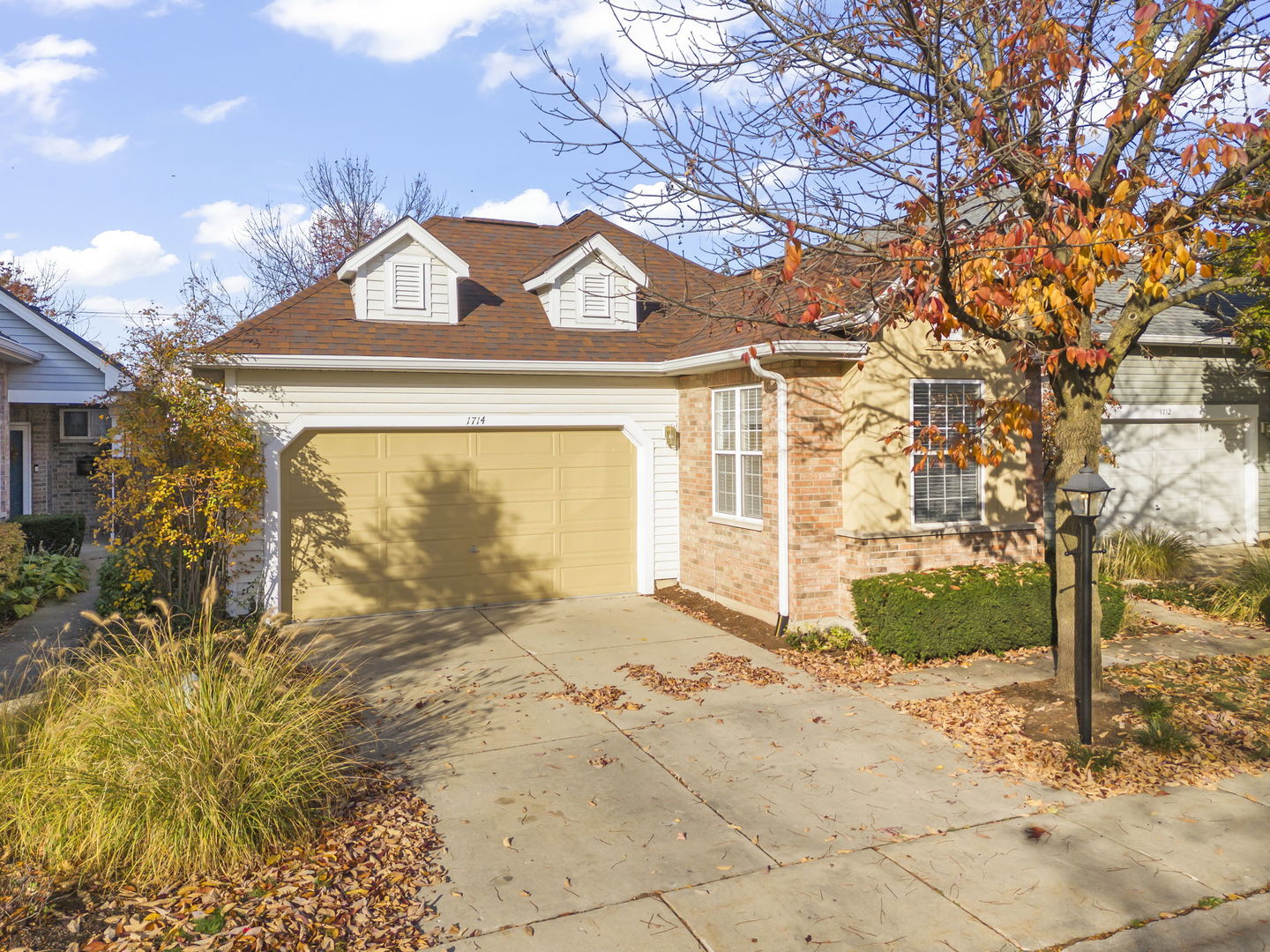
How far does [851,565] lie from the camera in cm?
970

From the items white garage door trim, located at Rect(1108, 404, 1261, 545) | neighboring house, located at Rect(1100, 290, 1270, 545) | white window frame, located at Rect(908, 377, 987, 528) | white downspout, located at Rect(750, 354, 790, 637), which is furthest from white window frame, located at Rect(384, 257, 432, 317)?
white garage door trim, located at Rect(1108, 404, 1261, 545)

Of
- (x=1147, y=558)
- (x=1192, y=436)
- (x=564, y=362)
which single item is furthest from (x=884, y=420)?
(x=1192, y=436)

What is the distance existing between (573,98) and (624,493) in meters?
6.91

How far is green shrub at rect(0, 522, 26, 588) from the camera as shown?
34.3ft

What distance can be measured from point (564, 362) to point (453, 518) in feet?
8.15

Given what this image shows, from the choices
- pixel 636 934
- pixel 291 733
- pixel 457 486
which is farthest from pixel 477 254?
pixel 636 934

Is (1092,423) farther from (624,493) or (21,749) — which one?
(21,749)

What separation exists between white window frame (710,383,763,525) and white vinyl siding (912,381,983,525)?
1.77 m

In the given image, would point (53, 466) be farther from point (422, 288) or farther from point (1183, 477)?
point (1183, 477)

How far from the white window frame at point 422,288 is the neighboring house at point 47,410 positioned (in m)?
6.77

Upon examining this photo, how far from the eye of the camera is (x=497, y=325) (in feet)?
39.3

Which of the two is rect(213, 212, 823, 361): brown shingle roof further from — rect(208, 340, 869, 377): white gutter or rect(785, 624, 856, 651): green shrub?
rect(785, 624, 856, 651): green shrub

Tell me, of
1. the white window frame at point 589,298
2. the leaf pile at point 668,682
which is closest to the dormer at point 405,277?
the white window frame at point 589,298

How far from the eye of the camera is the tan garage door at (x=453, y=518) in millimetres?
10781
